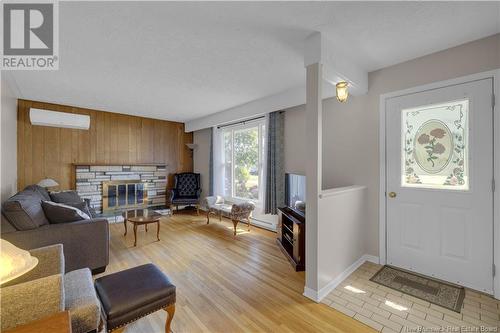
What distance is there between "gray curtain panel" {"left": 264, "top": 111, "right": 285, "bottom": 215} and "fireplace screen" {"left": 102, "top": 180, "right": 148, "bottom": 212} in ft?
11.2

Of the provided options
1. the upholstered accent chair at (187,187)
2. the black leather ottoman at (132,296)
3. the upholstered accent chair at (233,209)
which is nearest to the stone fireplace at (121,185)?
the upholstered accent chair at (187,187)

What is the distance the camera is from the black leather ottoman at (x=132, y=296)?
1.39 m

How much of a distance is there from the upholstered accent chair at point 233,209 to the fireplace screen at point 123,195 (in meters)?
1.93

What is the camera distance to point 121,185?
5.32 metres

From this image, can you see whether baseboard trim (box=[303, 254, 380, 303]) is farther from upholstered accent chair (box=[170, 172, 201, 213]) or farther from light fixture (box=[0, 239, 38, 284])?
upholstered accent chair (box=[170, 172, 201, 213])

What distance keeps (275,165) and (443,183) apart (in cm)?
242

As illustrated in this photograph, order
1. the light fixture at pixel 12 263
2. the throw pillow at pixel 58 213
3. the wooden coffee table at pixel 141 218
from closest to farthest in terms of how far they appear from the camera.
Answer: the light fixture at pixel 12 263 → the throw pillow at pixel 58 213 → the wooden coffee table at pixel 141 218

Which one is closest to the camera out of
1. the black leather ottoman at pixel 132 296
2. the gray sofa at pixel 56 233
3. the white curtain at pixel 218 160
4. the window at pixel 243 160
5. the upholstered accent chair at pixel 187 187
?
the black leather ottoman at pixel 132 296

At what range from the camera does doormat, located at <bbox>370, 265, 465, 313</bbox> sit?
2080 mm

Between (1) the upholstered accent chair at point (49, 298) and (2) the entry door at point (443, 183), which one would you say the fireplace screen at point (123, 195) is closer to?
(1) the upholstered accent chair at point (49, 298)

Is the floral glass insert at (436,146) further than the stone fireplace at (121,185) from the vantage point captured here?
No

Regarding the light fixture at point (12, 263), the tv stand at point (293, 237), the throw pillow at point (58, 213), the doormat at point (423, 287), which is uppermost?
the light fixture at point (12, 263)

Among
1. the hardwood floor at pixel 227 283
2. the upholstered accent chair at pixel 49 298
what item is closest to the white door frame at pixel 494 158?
the hardwood floor at pixel 227 283

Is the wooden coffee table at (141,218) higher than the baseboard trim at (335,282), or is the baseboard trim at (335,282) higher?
the wooden coffee table at (141,218)
